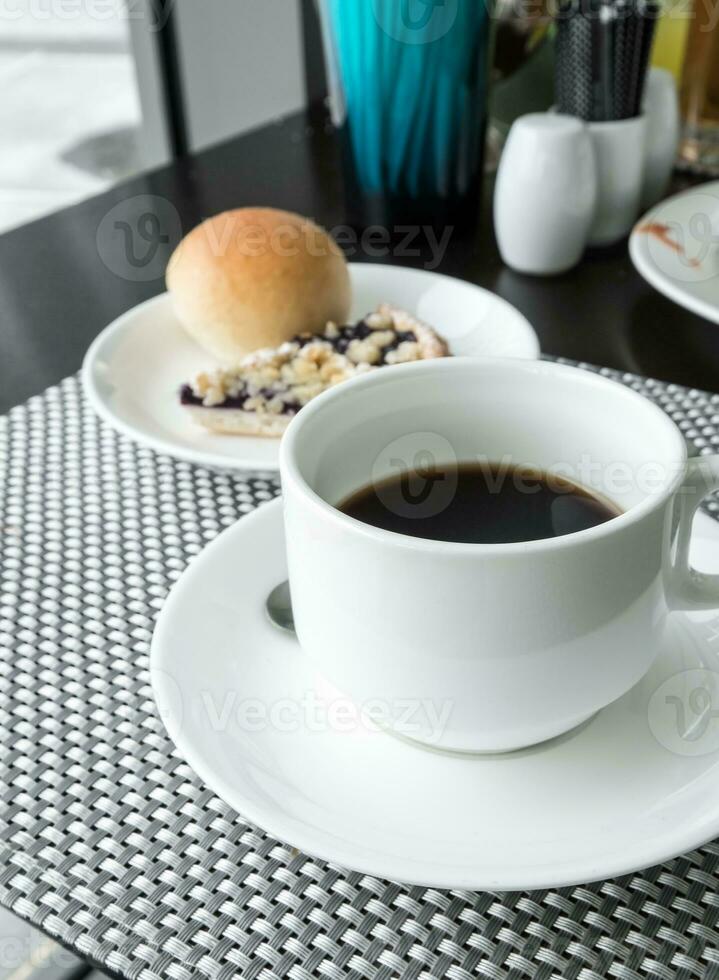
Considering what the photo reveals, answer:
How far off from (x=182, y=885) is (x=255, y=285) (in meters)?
0.43

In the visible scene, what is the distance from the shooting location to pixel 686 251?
2.40ft

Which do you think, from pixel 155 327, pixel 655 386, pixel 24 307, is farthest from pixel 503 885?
pixel 24 307

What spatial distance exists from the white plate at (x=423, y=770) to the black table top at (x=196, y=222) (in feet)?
1.00

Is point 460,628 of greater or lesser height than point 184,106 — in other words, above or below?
above

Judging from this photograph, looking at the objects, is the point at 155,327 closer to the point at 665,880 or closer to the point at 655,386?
the point at 655,386

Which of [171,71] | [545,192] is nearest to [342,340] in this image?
[545,192]

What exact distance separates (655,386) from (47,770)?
41 cm

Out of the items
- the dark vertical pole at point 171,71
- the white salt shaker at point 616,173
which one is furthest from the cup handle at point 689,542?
the dark vertical pole at point 171,71

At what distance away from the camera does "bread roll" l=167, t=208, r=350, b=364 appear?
660 millimetres

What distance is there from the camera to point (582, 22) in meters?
0.77

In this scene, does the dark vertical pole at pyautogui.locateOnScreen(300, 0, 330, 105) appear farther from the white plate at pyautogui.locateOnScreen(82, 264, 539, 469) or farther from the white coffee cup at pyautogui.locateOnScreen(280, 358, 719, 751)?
the white coffee cup at pyautogui.locateOnScreen(280, 358, 719, 751)

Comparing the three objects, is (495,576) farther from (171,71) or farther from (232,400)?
(171,71)

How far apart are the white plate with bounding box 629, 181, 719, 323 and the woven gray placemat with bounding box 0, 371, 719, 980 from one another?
40 cm

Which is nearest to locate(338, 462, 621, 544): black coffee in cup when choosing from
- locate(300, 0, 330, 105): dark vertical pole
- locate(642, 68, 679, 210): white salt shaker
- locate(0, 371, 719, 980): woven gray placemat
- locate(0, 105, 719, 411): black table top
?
locate(0, 371, 719, 980): woven gray placemat
